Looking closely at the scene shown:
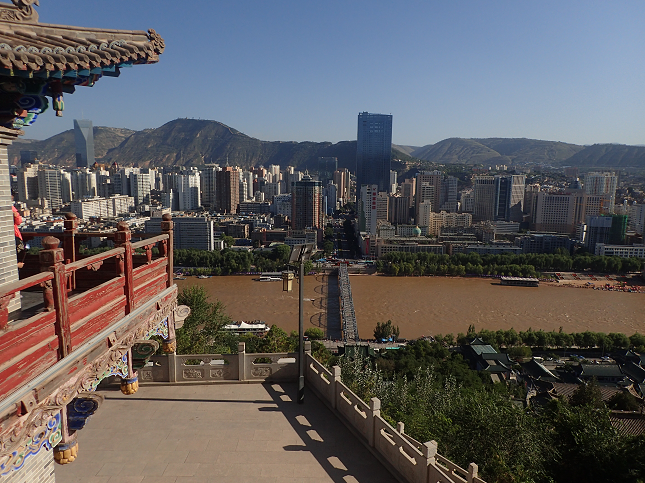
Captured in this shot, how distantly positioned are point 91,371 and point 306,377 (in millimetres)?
2656

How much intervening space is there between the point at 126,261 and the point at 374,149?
84783 millimetres

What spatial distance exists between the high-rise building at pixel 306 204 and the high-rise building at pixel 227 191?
48.8 feet

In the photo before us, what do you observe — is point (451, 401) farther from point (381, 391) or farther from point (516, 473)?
point (516, 473)

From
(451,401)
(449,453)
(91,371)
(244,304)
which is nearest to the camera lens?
(91,371)

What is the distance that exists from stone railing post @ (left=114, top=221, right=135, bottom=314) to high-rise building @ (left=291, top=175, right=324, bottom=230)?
4242cm

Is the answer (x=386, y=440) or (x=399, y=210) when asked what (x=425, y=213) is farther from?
(x=386, y=440)

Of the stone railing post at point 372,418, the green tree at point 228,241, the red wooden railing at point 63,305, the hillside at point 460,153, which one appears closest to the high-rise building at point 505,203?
the green tree at point 228,241

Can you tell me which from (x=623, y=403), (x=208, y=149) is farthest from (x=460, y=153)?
(x=623, y=403)

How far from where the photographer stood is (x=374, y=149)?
3342 inches

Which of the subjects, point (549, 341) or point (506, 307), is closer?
point (549, 341)

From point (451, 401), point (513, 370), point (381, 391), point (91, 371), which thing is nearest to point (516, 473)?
point (381, 391)

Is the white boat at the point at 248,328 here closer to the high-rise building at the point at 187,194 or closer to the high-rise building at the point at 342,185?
the high-rise building at the point at 187,194

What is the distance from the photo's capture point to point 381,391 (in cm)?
739

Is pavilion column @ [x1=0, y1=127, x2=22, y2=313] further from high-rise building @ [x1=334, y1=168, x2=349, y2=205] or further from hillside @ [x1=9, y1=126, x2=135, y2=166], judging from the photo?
hillside @ [x1=9, y1=126, x2=135, y2=166]
